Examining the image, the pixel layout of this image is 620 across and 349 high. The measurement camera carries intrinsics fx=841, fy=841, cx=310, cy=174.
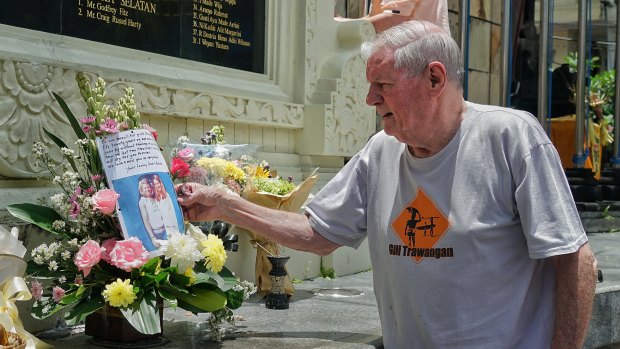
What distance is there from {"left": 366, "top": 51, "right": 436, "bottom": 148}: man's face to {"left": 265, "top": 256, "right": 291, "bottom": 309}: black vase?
5.76 feet

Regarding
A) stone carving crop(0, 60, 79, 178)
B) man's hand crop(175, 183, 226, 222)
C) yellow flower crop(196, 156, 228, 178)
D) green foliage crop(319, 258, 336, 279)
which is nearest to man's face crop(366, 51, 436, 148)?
man's hand crop(175, 183, 226, 222)

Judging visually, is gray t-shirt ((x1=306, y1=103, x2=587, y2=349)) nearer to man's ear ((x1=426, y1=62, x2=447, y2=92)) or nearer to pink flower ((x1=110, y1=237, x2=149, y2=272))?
man's ear ((x1=426, y1=62, x2=447, y2=92))

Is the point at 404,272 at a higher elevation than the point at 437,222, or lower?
lower

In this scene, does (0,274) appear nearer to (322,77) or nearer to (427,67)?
(427,67)

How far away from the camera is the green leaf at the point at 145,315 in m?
3.09

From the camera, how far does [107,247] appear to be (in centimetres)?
323

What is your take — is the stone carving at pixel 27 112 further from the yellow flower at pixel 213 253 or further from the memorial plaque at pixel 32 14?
the yellow flower at pixel 213 253

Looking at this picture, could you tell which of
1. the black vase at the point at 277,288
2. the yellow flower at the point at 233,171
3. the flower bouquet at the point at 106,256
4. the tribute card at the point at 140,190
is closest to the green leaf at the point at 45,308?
the flower bouquet at the point at 106,256

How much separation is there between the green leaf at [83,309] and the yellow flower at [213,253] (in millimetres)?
435

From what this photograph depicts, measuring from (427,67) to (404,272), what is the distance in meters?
0.73

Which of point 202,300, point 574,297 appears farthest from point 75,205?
point 574,297

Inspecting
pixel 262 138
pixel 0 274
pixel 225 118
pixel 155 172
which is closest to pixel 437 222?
pixel 155 172

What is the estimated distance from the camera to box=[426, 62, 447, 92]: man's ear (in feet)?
9.46

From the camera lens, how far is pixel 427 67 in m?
2.89
